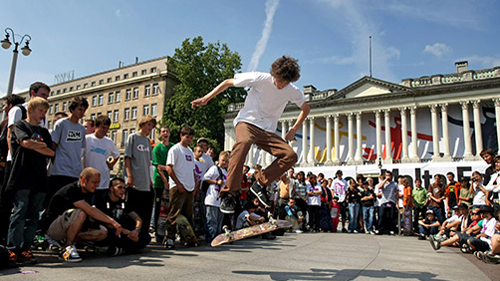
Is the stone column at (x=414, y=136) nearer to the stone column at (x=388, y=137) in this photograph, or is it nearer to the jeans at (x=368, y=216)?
the stone column at (x=388, y=137)

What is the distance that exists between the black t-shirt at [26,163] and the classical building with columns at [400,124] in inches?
1079

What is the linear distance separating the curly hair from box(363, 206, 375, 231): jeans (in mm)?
8965

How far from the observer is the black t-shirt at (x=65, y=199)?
4305mm

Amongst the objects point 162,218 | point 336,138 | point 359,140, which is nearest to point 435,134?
point 359,140

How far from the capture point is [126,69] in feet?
190

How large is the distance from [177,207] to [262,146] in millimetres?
2260

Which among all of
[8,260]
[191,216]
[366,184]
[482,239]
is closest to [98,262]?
[8,260]

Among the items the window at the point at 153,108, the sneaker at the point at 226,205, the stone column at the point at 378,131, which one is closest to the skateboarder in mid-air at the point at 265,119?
the sneaker at the point at 226,205

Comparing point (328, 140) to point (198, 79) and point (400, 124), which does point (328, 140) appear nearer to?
point (400, 124)

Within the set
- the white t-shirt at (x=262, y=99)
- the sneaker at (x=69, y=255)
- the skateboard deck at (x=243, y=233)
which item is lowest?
the sneaker at (x=69, y=255)

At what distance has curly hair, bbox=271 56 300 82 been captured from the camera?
4203mm

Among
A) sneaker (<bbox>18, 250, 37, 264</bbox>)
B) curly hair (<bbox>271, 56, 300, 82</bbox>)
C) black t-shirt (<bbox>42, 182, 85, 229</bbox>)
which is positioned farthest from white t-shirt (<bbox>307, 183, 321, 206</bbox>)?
sneaker (<bbox>18, 250, 37, 264</bbox>)

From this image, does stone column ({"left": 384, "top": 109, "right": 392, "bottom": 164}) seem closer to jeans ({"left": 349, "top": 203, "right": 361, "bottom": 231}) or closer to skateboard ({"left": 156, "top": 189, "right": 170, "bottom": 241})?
jeans ({"left": 349, "top": 203, "right": 361, "bottom": 231})

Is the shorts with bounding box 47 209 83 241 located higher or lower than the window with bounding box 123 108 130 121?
lower
